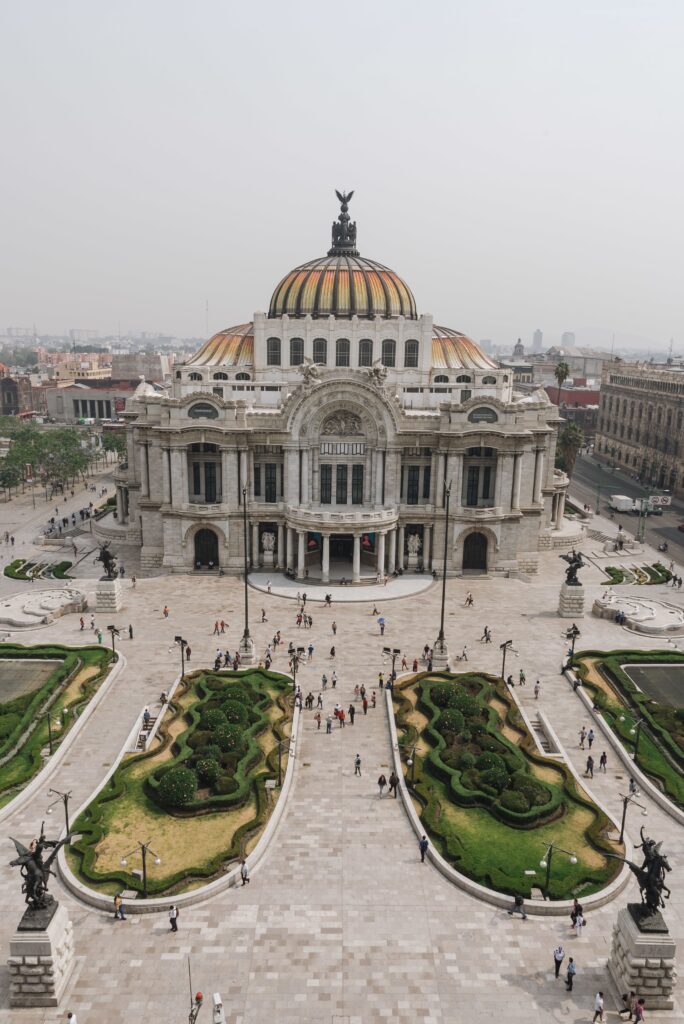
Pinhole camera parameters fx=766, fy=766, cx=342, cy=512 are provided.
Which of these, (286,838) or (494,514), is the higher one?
(494,514)

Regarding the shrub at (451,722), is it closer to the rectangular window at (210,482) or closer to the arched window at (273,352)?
the rectangular window at (210,482)

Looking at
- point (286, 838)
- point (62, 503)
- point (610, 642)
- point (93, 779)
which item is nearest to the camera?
point (286, 838)

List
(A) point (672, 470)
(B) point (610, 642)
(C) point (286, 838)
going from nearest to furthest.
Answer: (C) point (286, 838) < (B) point (610, 642) < (A) point (672, 470)

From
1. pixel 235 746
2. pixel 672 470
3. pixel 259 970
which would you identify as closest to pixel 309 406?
pixel 235 746

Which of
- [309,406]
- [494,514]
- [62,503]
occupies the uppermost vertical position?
[309,406]

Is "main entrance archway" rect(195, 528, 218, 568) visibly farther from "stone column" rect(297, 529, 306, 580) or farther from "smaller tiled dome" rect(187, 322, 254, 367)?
"smaller tiled dome" rect(187, 322, 254, 367)

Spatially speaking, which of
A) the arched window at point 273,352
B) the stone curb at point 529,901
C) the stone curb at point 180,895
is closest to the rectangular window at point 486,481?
the arched window at point 273,352

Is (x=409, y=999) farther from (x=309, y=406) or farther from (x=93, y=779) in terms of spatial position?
(x=309, y=406)
